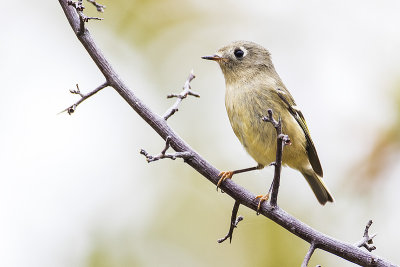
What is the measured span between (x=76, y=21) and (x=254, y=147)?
215 cm

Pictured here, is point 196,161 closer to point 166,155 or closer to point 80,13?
Result: point 166,155

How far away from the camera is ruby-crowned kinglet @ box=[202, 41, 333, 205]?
4.48 meters

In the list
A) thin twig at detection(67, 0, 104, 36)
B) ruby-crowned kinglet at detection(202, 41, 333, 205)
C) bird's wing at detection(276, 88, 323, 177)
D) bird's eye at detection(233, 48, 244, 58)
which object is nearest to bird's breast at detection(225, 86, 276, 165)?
ruby-crowned kinglet at detection(202, 41, 333, 205)

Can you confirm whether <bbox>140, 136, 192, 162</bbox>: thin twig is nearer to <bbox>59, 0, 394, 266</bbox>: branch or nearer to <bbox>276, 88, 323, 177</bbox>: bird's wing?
<bbox>59, 0, 394, 266</bbox>: branch

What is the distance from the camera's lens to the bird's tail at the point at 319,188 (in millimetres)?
5379

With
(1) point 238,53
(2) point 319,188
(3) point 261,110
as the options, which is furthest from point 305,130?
(1) point 238,53

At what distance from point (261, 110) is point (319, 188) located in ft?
4.62

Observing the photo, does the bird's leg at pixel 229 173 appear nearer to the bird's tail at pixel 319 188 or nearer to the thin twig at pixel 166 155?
the thin twig at pixel 166 155

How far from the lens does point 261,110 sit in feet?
14.8

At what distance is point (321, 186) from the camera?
17.8 feet

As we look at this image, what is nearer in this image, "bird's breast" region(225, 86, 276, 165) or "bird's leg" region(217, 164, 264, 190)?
"bird's leg" region(217, 164, 264, 190)

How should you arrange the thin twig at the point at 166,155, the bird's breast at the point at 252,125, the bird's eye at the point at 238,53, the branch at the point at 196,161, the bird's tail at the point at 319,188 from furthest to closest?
the bird's tail at the point at 319,188, the bird's eye at the point at 238,53, the bird's breast at the point at 252,125, the branch at the point at 196,161, the thin twig at the point at 166,155

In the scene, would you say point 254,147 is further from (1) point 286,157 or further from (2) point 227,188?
(2) point 227,188

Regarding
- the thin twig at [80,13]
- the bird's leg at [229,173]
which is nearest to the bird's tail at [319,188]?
the bird's leg at [229,173]
